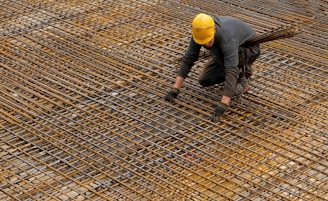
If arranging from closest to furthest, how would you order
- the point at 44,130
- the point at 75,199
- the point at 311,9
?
1. the point at 75,199
2. the point at 44,130
3. the point at 311,9

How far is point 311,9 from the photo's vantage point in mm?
6367

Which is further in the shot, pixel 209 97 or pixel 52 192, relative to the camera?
pixel 209 97

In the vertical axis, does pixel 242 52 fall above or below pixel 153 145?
above

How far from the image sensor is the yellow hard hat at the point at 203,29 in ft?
13.4

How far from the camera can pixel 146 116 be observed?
4438mm

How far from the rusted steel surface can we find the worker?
0.15 metres

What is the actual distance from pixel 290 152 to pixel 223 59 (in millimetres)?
875

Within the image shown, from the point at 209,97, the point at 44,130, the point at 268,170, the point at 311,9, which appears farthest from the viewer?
the point at 311,9

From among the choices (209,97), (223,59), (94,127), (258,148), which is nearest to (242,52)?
(223,59)

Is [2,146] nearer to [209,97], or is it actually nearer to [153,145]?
[153,145]

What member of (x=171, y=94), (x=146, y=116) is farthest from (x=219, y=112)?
(x=146, y=116)

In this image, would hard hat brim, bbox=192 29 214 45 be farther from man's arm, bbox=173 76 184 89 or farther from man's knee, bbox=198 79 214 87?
man's knee, bbox=198 79 214 87

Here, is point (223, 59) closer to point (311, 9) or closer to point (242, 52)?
point (242, 52)

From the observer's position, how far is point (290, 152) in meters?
4.04
